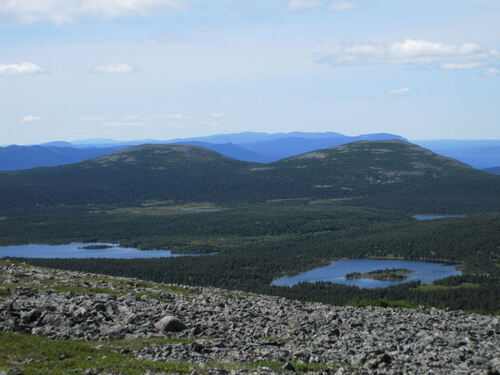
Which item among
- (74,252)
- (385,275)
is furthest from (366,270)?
(74,252)

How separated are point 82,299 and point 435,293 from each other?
201 feet

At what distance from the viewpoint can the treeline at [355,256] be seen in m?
86.2

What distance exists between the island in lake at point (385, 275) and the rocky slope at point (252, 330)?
63.3 meters

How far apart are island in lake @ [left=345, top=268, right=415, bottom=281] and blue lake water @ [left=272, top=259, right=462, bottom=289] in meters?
1.29

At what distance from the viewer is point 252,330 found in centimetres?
3672

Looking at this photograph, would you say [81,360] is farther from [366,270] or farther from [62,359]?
[366,270]

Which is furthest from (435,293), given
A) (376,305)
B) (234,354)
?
(234,354)

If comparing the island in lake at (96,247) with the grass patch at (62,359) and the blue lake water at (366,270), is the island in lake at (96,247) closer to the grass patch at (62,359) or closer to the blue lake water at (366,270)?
the blue lake water at (366,270)

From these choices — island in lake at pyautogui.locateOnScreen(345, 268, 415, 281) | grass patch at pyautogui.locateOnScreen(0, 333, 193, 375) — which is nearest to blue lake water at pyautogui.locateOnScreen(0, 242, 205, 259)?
island in lake at pyautogui.locateOnScreen(345, 268, 415, 281)

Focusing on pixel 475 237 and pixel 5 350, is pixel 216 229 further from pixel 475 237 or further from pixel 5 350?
pixel 5 350

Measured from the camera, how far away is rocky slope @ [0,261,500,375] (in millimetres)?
29641

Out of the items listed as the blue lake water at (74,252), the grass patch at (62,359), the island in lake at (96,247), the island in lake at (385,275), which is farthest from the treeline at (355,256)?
the island in lake at (96,247)

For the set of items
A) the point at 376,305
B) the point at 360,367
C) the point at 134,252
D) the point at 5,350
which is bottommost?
the point at 134,252

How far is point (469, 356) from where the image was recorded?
31984 millimetres
